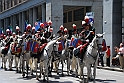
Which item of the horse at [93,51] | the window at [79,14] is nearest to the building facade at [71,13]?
the window at [79,14]

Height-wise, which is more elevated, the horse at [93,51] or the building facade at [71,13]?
the building facade at [71,13]

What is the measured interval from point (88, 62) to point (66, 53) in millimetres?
5260

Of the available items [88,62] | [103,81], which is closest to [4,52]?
[103,81]

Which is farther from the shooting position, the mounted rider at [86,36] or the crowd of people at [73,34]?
the crowd of people at [73,34]

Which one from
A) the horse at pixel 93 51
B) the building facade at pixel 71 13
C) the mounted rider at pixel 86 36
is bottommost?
the horse at pixel 93 51

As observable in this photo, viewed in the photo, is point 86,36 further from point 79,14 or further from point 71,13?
point 71,13

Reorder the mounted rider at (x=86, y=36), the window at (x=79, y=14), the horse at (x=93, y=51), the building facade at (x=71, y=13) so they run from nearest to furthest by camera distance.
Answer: the horse at (x=93, y=51)
the mounted rider at (x=86, y=36)
the building facade at (x=71, y=13)
the window at (x=79, y=14)

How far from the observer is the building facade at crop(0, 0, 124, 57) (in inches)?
1089

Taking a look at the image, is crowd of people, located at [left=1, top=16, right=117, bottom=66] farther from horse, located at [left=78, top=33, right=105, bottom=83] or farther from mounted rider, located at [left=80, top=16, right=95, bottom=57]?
horse, located at [left=78, top=33, right=105, bottom=83]

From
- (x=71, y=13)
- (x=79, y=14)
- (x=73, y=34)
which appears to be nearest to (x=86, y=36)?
(x=73, y=34)

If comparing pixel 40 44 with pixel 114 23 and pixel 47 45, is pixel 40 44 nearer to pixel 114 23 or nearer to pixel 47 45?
pixel 47 45

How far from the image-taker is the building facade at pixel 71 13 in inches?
1089

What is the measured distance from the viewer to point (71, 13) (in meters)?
49.8

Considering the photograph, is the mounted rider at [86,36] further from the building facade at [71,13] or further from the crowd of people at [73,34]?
the building facade at [71,13]
